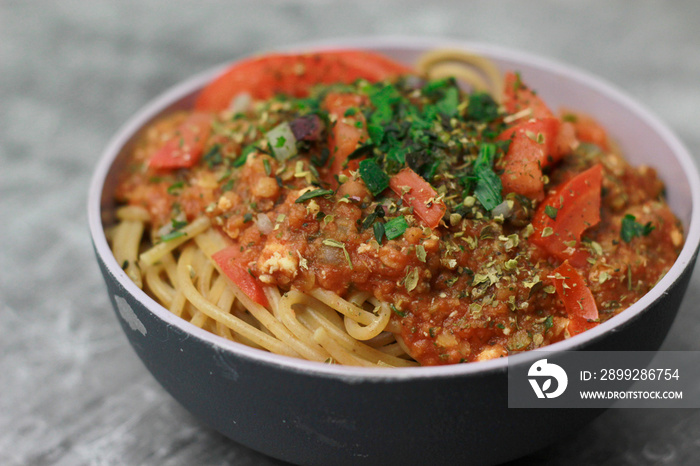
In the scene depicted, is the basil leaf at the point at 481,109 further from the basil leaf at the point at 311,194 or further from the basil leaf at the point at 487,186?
the basil leaf at the point at 311,194

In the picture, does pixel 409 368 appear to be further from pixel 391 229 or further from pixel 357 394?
pixel 391 229

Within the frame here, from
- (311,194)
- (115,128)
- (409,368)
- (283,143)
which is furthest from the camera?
(115,128)

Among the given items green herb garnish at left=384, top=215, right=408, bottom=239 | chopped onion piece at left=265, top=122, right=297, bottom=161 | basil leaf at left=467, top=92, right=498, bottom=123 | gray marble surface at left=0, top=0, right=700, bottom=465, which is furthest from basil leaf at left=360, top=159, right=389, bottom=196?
gray marble surface at left=0, top=0, right=700, bottom=465

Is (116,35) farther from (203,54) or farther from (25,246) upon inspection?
(25,246)

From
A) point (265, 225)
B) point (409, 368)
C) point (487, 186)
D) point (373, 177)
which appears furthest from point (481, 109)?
point (409, 368)

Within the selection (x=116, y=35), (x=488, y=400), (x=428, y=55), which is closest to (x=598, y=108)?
(x=428, y=55)

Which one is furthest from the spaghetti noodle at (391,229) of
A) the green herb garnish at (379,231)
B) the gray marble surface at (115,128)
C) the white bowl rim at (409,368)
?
the gray marble surface at (115,128)
